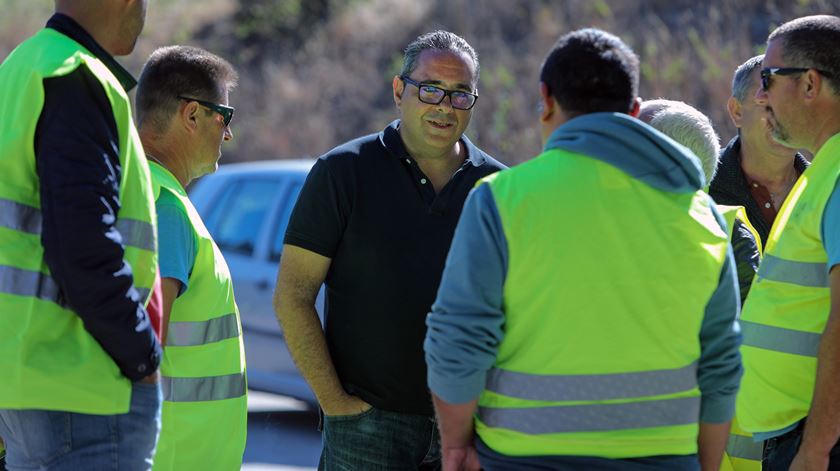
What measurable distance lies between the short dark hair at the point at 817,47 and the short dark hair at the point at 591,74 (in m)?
0.95

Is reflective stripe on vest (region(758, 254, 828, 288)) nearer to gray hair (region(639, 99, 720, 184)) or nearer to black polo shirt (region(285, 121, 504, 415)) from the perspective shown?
gray hair (region(639, 99, 720, 184))

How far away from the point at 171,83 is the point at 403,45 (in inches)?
640

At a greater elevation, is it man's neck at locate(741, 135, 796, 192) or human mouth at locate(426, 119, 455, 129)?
human mouth at locate(426, 119, 455, 129)

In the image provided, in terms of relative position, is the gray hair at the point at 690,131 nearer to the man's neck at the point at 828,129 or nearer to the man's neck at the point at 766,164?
the man's neck at the point at 828,129

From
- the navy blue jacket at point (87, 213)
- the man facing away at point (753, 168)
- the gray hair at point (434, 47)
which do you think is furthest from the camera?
the man facing away at point (753, 168)

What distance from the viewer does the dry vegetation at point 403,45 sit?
521 inches

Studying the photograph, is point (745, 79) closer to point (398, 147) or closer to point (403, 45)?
point (398, 147)

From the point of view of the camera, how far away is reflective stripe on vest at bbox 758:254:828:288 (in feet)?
11.5

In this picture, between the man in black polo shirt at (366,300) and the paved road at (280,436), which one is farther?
the paved road at (280,436)

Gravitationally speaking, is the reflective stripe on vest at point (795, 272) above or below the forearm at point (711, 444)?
above

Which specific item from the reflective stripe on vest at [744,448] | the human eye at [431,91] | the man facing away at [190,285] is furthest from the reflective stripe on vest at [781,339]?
the man facing away at [190,285]

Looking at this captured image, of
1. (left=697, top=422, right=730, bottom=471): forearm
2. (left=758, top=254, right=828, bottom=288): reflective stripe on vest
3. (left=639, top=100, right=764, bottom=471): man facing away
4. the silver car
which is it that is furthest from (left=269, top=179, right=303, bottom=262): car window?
(left=697, top=422, right=730, bottom=471): forearm

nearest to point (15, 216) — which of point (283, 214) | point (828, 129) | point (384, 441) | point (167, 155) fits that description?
point (167, 155)

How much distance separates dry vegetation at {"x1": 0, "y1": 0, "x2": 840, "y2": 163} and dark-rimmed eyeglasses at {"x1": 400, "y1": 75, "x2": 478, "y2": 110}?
6.71 metres
